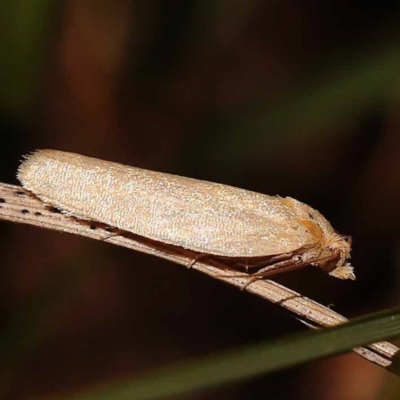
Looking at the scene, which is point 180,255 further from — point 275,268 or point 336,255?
point 336,255

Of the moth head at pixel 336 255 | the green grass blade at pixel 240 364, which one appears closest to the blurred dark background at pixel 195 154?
the moth head at pixel 336 255

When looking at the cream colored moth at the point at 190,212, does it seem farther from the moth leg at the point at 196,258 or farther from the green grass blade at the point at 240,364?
the green grass blade at the point at 240,364

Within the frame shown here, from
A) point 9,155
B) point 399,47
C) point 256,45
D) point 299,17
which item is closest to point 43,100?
point 9,155

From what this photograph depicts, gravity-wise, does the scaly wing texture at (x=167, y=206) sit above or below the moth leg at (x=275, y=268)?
above

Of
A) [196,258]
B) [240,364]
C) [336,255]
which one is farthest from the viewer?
[336,255]

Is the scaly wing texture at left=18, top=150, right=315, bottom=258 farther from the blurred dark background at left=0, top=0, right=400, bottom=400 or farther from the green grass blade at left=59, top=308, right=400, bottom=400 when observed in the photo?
the blurred dark background at left=0, top=0, right=400, bottom=400

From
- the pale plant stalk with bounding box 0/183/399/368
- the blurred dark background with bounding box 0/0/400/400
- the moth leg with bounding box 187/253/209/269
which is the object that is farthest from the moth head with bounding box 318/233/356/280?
the blurred dark background with bounding box 0/0/400/400

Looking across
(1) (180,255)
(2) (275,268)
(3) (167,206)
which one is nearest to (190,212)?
(3) (167,206)

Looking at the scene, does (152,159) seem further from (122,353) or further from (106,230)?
(106,230)
